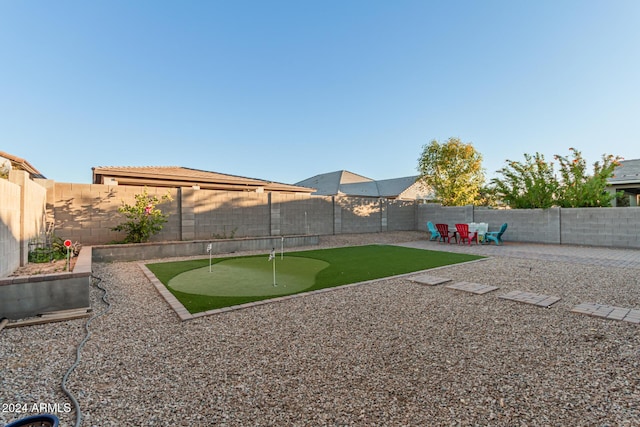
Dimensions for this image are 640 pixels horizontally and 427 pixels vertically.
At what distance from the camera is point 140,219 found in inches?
352

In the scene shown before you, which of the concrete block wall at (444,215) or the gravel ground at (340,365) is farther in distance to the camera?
the concrete block wall at (444,215)

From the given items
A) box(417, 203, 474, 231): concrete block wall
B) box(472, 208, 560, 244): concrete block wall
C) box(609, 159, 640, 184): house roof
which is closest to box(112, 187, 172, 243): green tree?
box(417, 203, 474, 231): concrete block wall

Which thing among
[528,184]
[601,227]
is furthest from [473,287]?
[528,184]

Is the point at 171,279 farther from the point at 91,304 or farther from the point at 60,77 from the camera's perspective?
the point at 60,77

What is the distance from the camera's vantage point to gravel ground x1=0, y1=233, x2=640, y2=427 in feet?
6.32

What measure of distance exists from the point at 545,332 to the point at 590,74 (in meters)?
11.6

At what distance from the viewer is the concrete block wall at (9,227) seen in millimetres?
4230

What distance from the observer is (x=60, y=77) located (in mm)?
10195

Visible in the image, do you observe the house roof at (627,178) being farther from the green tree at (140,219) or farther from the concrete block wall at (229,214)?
the green tree at (140,219)

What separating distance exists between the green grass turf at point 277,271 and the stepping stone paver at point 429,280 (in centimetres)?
60

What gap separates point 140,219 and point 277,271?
505 centimetres

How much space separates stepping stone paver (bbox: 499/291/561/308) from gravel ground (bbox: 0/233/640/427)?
7.2 inches

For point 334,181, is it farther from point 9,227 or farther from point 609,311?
point 609,311

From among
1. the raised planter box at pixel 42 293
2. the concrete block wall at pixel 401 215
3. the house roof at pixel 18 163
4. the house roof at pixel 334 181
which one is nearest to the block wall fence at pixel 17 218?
the raised planter box at pixel 42 293
